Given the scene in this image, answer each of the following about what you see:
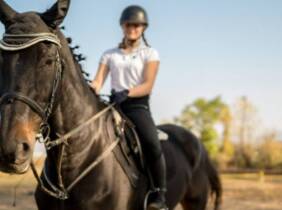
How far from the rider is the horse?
0.68ft

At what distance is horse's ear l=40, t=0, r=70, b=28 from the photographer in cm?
350

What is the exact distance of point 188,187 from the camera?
6539 millimetres

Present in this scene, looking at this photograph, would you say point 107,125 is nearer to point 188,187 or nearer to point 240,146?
point 188,187

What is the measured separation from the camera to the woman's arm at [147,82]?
465 cm

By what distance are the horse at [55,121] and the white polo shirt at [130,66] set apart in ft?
1.17

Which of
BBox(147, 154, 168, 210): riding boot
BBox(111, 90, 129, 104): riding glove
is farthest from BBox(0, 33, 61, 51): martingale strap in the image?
BBox(147, 154, 168, 210): riding boot

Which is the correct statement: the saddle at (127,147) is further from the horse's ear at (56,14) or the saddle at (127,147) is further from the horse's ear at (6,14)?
the horse's ear at (6,14)

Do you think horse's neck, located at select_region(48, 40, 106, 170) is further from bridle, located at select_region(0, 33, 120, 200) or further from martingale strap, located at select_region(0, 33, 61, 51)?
martingale strap, located at select_region(0, 33, 61, 51)

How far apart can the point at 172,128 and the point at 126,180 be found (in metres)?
2.39

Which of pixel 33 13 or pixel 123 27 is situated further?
pixel 123 27

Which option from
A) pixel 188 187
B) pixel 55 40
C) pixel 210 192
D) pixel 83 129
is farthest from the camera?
pixel 210 192

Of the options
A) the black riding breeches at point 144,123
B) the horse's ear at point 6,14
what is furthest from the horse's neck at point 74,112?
the black riding breeches at point 144,123

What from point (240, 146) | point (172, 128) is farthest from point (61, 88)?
point (240, 146)

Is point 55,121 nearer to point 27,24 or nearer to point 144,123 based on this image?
point 27,24
